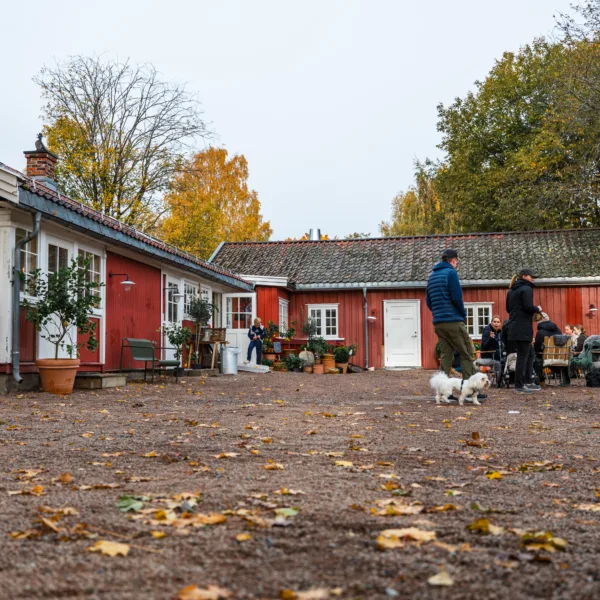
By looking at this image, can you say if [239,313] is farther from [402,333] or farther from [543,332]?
[543,332]

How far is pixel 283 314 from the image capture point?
23297 mm

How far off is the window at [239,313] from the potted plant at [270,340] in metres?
1.02

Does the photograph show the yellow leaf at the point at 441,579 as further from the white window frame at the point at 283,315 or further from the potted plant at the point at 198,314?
the white window frame at the point at 283,315

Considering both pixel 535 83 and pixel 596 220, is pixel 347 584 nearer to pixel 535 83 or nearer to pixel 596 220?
pixel 596 220

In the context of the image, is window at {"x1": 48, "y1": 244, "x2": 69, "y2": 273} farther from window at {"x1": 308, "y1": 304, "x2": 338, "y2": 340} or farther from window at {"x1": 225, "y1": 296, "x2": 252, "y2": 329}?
window at {"x1": 308, "y1": 304, "x2": 338, "y2": 340}

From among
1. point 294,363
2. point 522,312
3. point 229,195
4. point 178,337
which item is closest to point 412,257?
point 294,363

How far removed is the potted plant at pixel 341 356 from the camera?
68.4 feet

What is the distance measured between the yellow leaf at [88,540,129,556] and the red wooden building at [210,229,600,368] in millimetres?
19020

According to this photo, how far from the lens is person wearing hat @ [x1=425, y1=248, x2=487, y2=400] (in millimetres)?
9148

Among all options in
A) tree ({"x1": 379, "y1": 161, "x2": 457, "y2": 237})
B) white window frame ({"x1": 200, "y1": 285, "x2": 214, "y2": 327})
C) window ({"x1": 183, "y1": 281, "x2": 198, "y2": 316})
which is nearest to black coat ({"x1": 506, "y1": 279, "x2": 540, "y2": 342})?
window ({"x1": 183, "y1": 281, "x2": 198, "y2": 316})

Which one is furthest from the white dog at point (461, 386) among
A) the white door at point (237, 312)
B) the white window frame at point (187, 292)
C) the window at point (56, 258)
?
the white door at point (237, 312)

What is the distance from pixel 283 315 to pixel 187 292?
490 centimetres

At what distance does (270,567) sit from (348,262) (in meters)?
22.9

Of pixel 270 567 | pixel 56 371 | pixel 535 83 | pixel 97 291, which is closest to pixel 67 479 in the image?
pixel 270 567
